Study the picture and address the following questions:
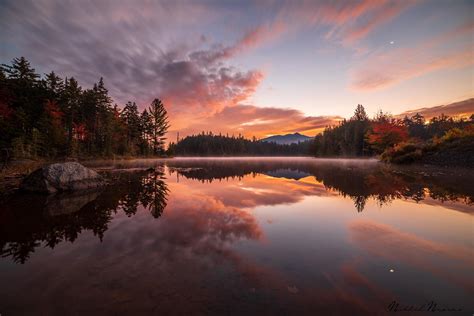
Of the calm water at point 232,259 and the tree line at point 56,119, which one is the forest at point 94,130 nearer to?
the tree line at point 56,119

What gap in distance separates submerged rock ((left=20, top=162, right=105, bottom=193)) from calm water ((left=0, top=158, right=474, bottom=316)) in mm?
2200

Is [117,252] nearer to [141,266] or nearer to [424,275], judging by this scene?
[141,266]

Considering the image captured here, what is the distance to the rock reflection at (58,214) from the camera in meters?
4.54

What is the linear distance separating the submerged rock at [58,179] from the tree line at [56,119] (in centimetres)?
1714

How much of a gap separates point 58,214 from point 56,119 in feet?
132

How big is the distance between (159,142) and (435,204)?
63.5m

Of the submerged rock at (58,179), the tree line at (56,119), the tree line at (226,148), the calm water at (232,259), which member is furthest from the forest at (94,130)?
the tree line at (226,148)

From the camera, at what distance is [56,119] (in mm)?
35281

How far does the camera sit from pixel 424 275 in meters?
3.26

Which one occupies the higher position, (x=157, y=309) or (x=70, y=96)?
(x=70, y=96)

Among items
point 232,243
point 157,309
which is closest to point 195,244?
point 232,243

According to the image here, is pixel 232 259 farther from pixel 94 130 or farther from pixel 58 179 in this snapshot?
pixel 94 130

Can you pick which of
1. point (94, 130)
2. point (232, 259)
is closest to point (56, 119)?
point (94, 130)

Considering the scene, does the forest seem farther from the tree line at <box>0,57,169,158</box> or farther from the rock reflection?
the rock reflection
